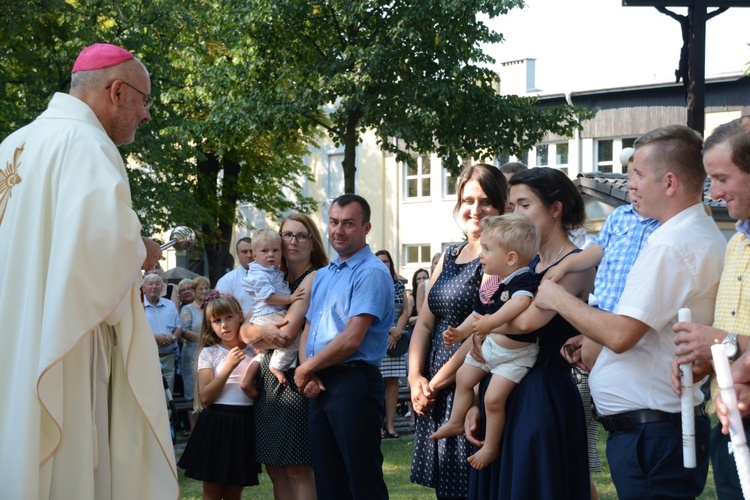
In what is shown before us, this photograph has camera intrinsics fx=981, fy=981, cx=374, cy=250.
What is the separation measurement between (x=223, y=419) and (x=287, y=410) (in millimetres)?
530

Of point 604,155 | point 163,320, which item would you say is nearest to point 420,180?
point 604,155

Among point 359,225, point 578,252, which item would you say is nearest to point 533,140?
point 359,225

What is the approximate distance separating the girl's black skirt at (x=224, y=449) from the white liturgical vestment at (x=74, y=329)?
1818mm

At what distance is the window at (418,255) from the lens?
127ft

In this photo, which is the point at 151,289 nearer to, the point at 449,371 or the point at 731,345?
the point at 449,371

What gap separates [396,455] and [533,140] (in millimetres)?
12611

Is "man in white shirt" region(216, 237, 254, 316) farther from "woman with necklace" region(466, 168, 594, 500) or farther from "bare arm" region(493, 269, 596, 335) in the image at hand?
"bare arm" region(493, 269, 596, 335)

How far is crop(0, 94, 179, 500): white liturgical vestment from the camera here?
14.3 feet

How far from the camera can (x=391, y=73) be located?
20.1 m

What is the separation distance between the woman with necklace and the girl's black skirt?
7.33ft

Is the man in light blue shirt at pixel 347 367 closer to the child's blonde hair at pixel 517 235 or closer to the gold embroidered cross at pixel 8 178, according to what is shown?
the child's blonde hair at pixel 517 235

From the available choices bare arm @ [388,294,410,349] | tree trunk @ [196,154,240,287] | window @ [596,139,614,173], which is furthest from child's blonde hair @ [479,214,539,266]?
window @ [596,139,614,173]

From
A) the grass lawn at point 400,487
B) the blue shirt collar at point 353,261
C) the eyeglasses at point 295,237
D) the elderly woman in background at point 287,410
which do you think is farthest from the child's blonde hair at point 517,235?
the grass lawn at point 400,487

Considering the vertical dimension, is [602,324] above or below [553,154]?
below
